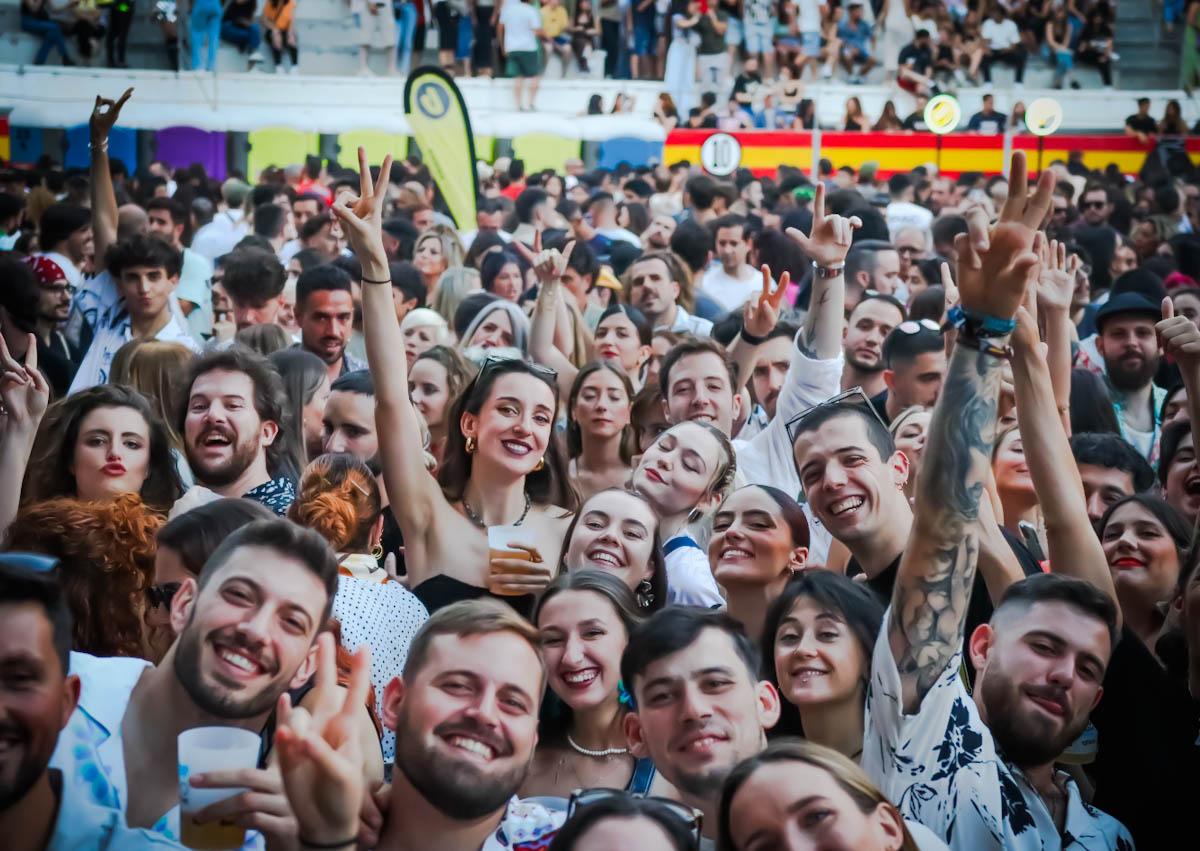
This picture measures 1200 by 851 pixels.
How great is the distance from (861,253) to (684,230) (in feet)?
5.60

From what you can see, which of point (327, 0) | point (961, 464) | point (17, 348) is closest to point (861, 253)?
point (17, 348)

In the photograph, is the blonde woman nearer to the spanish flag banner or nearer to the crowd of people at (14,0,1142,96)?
the spanish flag banner

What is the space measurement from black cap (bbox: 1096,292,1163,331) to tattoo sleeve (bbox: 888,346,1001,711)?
148 inches

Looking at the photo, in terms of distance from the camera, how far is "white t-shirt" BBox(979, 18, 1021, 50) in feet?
74.0

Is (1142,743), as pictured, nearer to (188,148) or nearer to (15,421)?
(15,421)

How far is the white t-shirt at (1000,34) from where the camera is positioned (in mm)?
22547

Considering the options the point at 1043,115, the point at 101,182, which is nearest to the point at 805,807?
the point at 101,182

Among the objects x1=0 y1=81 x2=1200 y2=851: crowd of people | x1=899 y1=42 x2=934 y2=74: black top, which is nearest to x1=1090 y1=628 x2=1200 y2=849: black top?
x1=0 y1=81 x2=1200 y2=851: crowd of people

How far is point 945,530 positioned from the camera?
2.87 meters

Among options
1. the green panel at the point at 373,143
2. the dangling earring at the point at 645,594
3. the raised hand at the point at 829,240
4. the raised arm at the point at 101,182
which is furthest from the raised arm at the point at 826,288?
the green panel at the point at 373,143

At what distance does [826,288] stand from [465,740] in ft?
9.50

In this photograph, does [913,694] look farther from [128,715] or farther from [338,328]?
[338,328]

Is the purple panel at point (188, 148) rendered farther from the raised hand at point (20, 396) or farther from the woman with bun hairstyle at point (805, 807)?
the woman with bun hairstyle at point (805, 807)

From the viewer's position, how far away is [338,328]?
237 inches
